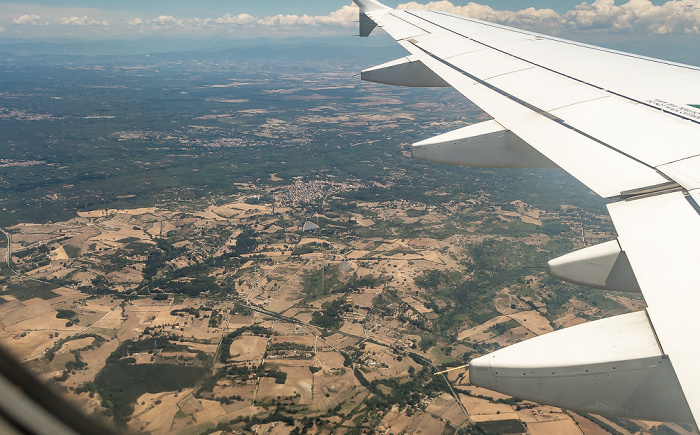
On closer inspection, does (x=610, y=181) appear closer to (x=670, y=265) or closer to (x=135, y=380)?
(x=670, y=265)

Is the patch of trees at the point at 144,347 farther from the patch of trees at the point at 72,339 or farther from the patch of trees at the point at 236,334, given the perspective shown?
the patch of trees at the point at 236,334

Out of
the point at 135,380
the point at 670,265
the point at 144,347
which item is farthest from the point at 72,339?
the point at 670,265

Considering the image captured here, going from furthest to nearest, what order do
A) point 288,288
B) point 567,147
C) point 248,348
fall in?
point 288,288 → point 248,348 → point 567,147

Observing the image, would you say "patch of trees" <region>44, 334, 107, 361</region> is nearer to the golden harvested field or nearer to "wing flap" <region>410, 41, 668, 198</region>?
the golden harvested field

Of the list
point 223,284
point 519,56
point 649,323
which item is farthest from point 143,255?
point 649,323

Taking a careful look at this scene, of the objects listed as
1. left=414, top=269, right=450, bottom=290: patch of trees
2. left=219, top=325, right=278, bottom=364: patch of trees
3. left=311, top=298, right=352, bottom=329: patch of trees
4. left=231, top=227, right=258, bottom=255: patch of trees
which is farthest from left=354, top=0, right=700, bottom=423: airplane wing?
left=231, top=227, right=258, bottom=255: patch of trees

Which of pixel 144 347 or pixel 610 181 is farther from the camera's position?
pixel 144 347
